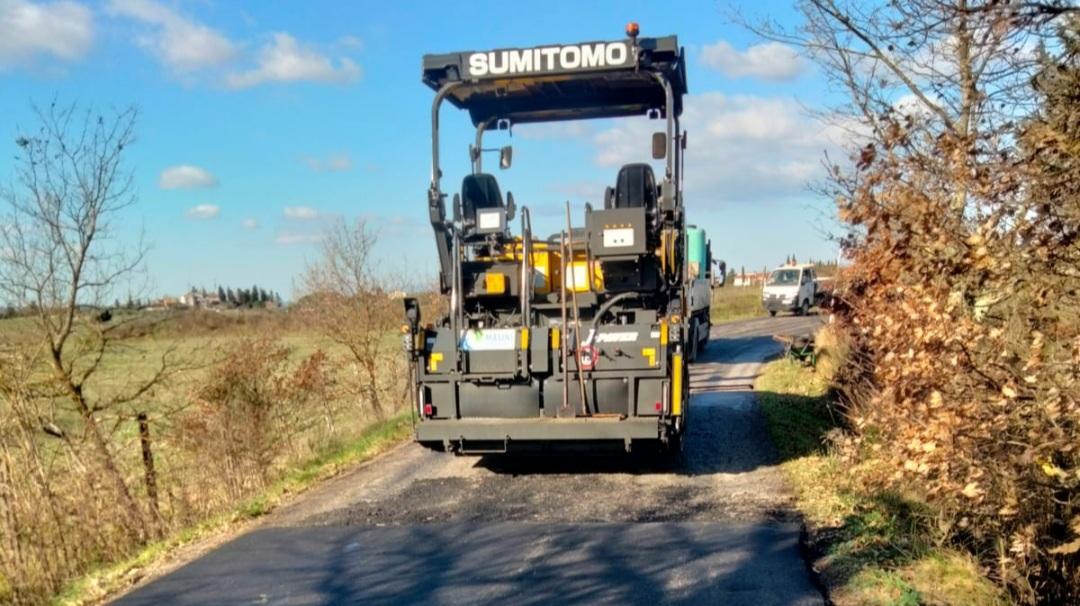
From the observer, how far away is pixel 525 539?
268 inches

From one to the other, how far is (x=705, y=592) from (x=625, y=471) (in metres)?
3.77

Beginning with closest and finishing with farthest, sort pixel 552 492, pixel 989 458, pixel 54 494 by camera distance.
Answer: pixel 989 458
pixel 552 492
pixel 54 494

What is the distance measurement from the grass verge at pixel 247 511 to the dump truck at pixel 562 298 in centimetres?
170

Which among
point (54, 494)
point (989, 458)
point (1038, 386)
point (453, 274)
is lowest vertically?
point (54, 494)

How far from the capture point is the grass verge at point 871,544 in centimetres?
519

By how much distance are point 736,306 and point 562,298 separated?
38.6m

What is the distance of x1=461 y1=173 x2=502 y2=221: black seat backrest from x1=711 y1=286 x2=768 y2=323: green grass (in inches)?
1234

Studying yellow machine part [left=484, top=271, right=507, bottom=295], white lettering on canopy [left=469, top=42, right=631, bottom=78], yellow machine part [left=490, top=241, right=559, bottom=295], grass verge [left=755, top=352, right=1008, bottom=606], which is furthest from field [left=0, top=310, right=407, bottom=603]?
grass verge [left=755, top=352, right=1008, bottom=606]

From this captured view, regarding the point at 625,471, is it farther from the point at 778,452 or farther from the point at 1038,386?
the point at 1038,386

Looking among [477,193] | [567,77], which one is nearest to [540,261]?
[477,193]

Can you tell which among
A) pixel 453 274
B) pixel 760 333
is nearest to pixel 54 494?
pixel 453 274

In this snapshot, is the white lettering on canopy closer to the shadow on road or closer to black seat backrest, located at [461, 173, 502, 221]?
black seat backrest, located at [461, 173, 502, 221]

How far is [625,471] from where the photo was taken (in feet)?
30.3

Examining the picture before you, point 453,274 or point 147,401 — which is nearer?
point 453,274
